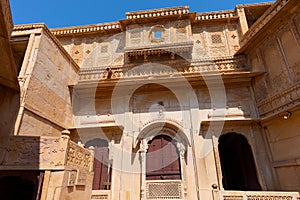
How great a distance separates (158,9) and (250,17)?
5.42 m

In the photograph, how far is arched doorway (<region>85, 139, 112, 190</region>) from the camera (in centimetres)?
766

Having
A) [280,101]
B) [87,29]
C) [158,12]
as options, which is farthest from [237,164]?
[87,29]

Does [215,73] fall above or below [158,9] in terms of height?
below

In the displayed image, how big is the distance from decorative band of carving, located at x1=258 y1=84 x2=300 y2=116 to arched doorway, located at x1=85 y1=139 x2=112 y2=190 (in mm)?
6915

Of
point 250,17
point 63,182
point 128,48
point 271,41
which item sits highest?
point 250,17

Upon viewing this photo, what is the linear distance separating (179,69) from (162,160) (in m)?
4.18

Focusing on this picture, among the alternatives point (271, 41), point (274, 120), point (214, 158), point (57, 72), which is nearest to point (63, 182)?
point (57, 72)

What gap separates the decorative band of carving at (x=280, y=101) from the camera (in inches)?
241

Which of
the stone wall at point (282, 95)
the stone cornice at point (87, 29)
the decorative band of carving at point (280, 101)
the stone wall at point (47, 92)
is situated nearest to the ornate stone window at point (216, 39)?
the stone wall at point (282, 95)

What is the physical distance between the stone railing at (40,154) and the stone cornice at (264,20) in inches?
323

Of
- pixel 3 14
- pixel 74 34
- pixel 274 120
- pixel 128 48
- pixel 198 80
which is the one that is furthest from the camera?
pixel 74 34

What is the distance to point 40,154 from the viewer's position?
4324 mm

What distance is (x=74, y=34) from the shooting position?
1120 centimetres

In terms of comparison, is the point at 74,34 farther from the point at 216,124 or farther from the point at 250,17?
the point at 250,17
